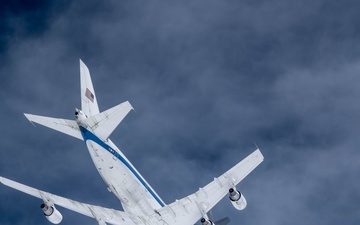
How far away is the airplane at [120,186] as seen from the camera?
7775 centimetres

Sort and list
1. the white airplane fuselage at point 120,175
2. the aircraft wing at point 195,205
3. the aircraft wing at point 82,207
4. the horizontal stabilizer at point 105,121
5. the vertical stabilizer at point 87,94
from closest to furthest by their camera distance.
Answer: the aircraft wing at point 82,207
the horizontal stabilizer at point 105,121
the white airplane fuselage at point 120,175
the aircraft wing at point 195,205
the vertical stabilizer at point 87,94

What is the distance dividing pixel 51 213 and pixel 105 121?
13162 millimetres

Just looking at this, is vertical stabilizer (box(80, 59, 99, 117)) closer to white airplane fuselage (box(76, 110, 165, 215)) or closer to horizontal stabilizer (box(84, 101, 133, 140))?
white airplane fuselage (box(76, 110, 165, 215))

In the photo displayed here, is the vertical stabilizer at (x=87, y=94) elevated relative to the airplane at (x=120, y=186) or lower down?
elevated

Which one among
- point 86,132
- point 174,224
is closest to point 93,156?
point 86,132

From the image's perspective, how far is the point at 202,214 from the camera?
8488 centimetres

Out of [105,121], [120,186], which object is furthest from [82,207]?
[105,121]

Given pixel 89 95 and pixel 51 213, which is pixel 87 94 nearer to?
pixel 89 95

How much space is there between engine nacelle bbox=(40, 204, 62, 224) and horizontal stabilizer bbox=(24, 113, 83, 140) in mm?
9677

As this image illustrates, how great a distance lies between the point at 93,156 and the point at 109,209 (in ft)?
27.7

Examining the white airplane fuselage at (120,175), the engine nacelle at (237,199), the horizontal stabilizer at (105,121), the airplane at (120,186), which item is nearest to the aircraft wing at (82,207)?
the airplane at (120,186)

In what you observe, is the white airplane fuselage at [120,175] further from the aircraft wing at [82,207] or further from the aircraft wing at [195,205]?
the aircraft wing at [195,205]

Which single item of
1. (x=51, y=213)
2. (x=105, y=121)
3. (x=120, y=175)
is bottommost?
(x=51, y=213)

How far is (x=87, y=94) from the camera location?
86.4m
